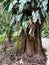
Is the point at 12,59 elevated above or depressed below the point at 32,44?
below

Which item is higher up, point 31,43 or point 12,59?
point 31,43

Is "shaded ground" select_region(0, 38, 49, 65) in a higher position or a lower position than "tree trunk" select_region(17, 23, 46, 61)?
lower

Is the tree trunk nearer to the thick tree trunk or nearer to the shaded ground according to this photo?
the thick tree trunk

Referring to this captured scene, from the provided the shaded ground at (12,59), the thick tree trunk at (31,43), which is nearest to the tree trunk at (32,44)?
the thick tree trunk at (31,43)

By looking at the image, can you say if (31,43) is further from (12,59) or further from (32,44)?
(12,59)

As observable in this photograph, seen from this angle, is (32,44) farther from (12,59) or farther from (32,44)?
(12,59)

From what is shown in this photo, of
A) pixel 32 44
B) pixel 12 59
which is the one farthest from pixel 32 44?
pixel 12 59

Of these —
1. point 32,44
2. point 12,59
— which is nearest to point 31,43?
point 32,44

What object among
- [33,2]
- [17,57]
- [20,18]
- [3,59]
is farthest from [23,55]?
[33,2]

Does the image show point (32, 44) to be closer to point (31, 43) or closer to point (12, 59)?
point (31, 43)

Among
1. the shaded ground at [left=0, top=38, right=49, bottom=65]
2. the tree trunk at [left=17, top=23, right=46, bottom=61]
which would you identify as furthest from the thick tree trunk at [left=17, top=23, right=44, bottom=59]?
the shaded ground at [left=0, top=38, right=49, bottom=65]

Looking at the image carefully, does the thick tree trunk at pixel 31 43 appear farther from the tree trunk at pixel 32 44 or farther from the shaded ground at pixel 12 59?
the shaded ground at pixel 12 59

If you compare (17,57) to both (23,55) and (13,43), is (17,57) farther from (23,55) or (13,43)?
(13,43)

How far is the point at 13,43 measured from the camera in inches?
278
